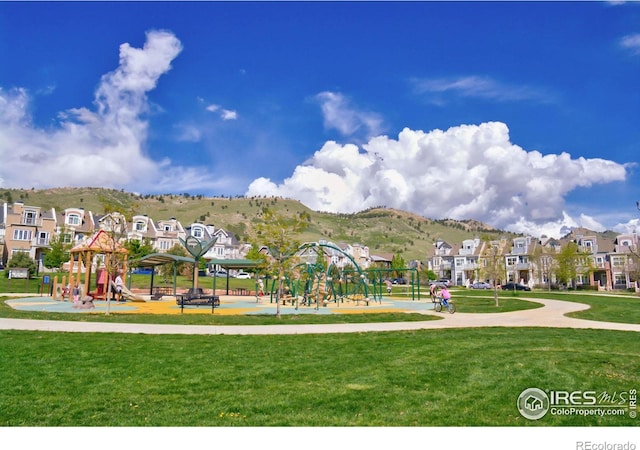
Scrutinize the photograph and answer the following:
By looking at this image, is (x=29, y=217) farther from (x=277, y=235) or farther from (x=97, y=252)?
(x=277, y=235)

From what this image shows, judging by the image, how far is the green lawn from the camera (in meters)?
6.16

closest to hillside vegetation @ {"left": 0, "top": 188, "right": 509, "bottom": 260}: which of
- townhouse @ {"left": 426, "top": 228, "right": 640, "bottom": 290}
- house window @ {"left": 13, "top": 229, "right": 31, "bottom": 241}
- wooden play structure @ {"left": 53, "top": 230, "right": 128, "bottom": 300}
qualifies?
townhouse @ {"left": 426, "top": 228, "right": 640, "bottom": 290}

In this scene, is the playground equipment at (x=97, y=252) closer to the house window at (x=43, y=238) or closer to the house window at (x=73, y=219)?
the house window at (x=43, y=238)

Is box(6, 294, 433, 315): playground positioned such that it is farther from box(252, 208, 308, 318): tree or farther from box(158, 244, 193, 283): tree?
box(158, 244, 193, 283): tree

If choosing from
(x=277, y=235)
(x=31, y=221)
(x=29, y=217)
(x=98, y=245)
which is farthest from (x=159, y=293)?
(x=29, y=217)

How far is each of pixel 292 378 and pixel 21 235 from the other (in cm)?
7342

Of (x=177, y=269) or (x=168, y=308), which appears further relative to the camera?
(x=177, y=269)

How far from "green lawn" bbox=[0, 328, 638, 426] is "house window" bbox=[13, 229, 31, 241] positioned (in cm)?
6452

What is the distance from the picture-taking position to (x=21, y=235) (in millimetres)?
67125

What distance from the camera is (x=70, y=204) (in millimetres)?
142500

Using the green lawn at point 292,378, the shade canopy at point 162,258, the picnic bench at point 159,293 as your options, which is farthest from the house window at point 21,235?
the green lawn at point 292,378

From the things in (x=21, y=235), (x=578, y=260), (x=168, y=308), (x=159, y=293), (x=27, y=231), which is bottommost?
(x=168, y=308)

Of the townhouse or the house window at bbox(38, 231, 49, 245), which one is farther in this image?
the house window at bbox(38, 231, 49, 245)

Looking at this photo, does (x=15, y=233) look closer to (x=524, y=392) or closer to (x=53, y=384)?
(x=53, y=384)
